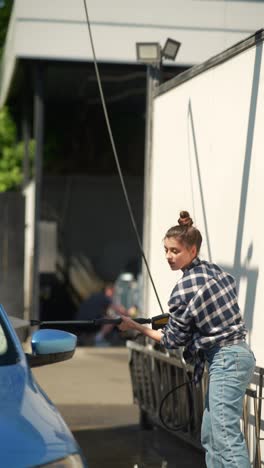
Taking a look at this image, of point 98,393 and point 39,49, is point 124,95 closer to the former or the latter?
point 39,49

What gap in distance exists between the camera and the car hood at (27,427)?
4066mm

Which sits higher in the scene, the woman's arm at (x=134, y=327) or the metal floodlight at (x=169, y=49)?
the metal floodlight at (x=169, y=49)

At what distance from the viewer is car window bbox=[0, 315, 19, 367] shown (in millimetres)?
5129

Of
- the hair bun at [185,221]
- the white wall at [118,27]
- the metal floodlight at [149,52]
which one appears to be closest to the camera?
the hair bun at [185,221]

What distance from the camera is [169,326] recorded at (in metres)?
6.26

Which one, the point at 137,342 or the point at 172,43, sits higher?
the point at 172,43

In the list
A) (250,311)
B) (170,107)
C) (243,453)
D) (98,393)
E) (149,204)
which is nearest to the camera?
(243,453)

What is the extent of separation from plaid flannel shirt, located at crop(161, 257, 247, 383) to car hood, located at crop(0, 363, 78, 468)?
4.85 ft

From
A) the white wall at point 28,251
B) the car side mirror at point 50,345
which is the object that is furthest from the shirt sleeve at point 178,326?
the white wall at point 28,251

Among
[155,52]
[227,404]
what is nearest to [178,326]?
[227,404]

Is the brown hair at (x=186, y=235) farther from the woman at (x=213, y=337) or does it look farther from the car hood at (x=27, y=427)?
the car hood at (x=27, y=427)

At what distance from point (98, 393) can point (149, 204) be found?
3.17 meters

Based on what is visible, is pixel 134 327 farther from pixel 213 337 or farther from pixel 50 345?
pixel 50 345

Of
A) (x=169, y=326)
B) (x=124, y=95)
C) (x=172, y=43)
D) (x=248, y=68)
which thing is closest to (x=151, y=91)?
(x=172, y=43)
